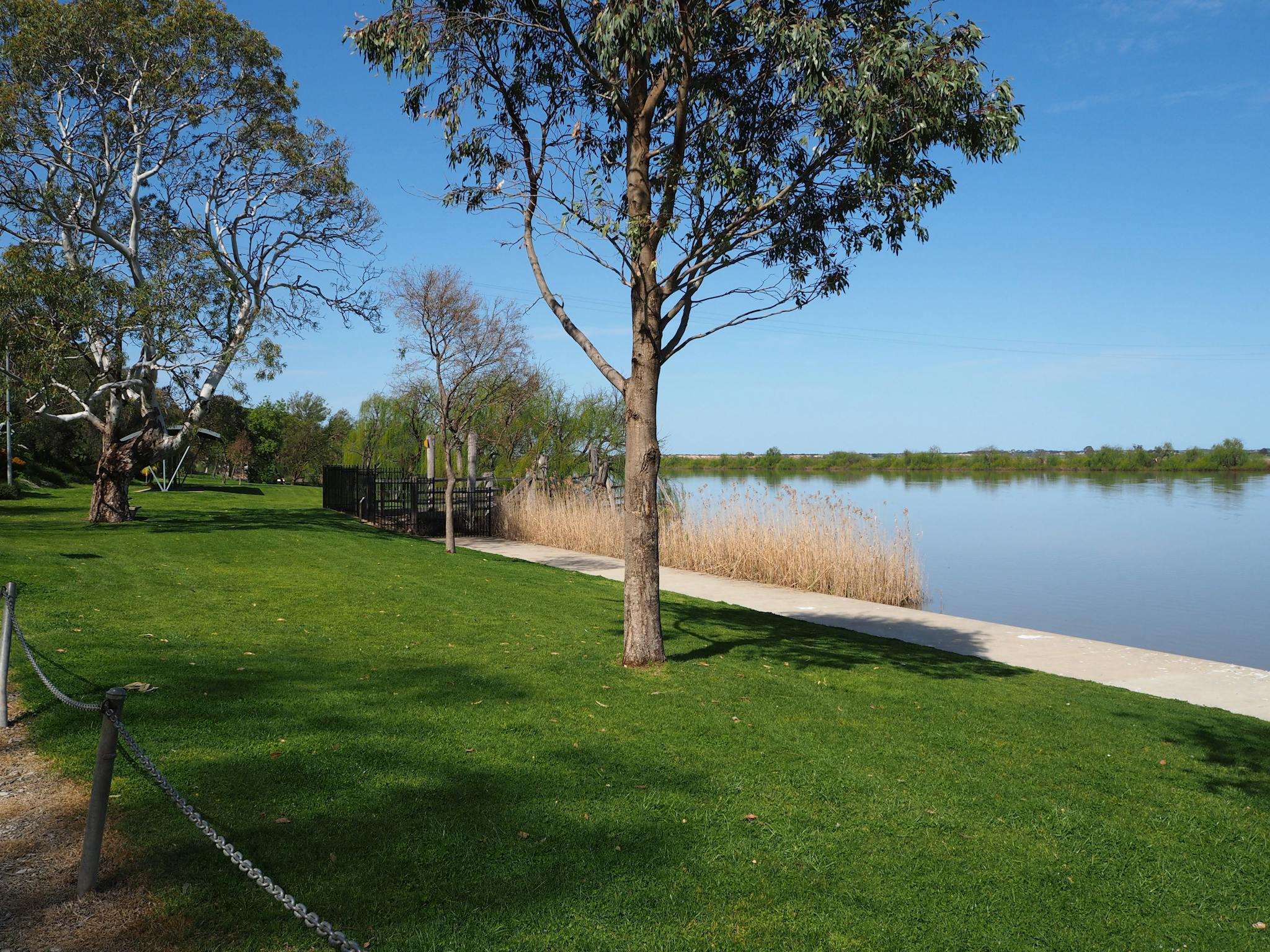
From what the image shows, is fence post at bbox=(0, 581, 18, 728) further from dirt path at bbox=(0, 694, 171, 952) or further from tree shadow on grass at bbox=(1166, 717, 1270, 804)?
tree shadow on grass at bbox=(1166, 717, 1270, 804)

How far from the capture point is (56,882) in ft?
12.3

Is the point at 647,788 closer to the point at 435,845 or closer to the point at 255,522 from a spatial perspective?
the point at 435,845

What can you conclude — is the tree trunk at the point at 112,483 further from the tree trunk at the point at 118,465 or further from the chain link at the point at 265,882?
the chain link at the point at 265,882

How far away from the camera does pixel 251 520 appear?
21.8m

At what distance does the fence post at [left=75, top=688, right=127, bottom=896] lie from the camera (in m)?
3.43

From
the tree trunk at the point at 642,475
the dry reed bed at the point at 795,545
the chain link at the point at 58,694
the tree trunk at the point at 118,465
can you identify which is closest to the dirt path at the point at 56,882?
the chain link at the point at 58,694

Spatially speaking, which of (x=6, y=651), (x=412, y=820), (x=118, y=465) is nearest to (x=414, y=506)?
(x=118, y=465)

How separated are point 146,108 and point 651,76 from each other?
17.0m

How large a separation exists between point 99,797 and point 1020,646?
995cm

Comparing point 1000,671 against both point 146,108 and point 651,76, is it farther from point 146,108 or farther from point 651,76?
point 146,108

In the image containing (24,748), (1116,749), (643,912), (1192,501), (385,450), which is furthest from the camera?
(385,450)

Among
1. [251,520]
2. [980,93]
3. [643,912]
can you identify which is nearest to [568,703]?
[643,912]

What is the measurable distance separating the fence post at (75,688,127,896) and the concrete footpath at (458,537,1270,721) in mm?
8496

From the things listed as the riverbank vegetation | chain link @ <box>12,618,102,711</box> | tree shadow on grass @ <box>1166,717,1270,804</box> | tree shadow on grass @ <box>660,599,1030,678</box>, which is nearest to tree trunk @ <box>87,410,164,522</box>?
chain link @ <box>12,618,102,711</box>
